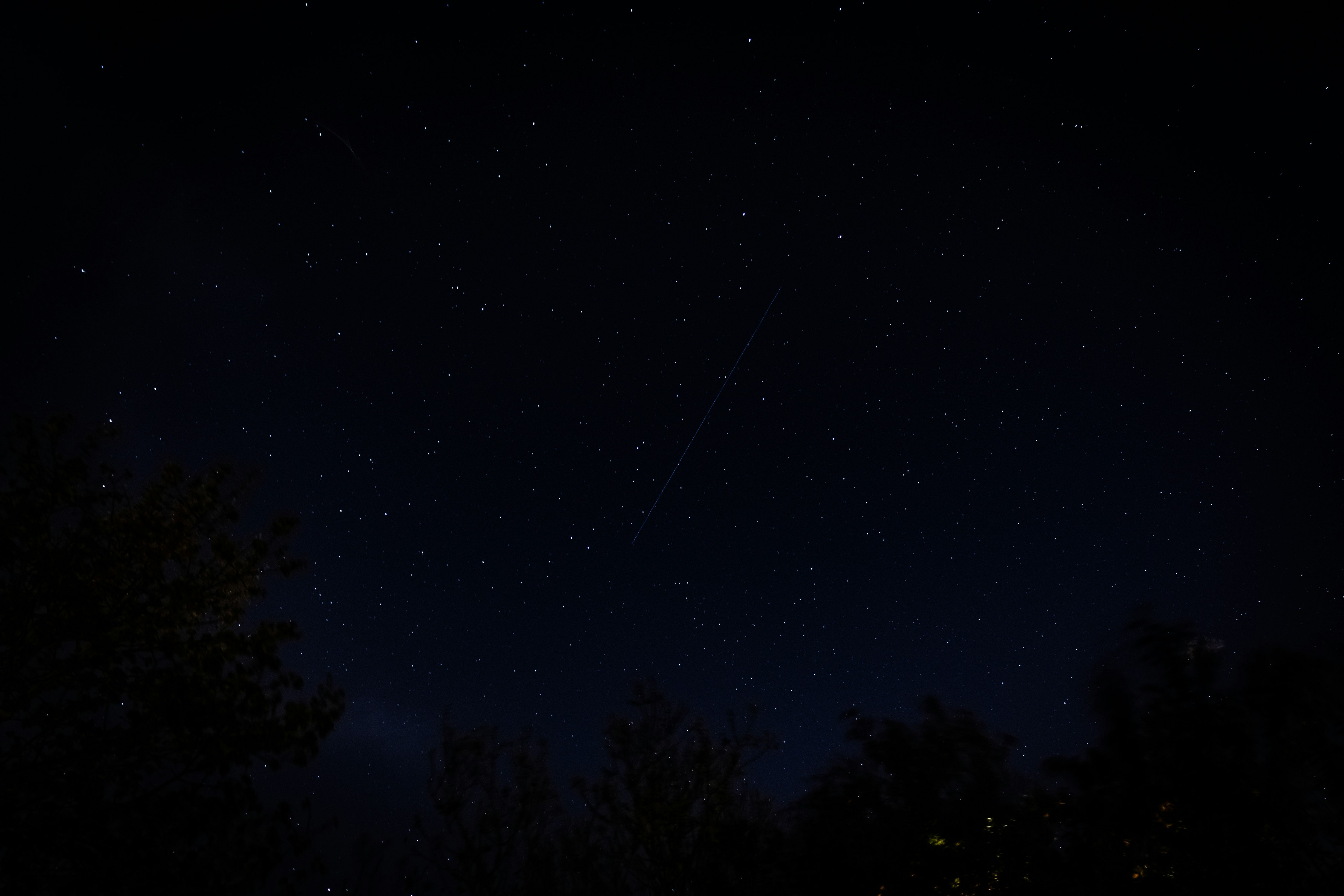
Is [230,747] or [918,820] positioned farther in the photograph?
[918,820]

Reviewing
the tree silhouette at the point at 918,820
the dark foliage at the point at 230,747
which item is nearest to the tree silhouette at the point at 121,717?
the dark foliage at the point at 230,747

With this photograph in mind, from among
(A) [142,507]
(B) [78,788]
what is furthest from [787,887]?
(A) [142,507]

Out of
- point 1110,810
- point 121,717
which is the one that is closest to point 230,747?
point 121,717

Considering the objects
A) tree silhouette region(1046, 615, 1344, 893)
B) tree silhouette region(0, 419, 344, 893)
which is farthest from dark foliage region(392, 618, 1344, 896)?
tree silhouette region(0, 419, 344, 893)

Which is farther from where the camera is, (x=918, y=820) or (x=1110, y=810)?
(x=918, y=820)

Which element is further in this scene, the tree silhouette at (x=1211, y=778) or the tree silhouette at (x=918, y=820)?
the tree silhouette at (x=918, y=820)

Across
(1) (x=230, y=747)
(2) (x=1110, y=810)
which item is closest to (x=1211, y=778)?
(2) (x=1110, y=810)

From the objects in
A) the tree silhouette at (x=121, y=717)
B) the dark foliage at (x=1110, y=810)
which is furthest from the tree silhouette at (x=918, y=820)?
the tree silhouette at (x=121, y=717)

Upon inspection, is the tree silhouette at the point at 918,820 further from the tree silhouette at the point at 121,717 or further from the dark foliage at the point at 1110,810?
the tree silhouette at the point at 121,717

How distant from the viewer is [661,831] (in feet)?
54.9

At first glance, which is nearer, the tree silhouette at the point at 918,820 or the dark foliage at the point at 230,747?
the dark foliage at the point at 230,747

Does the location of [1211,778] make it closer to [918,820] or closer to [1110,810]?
[1110,810]

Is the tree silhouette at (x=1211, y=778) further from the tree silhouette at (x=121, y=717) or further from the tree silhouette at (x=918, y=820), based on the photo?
the tree silhouette at (x=121, y=717)

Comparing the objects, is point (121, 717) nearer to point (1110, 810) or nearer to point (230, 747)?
point (230, 747)
